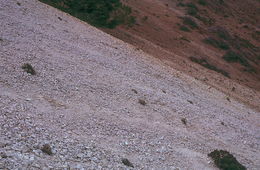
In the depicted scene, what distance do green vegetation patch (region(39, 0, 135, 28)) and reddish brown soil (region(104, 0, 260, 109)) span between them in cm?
97

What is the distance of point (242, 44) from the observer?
42.5 m

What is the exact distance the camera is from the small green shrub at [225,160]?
15.3 meters

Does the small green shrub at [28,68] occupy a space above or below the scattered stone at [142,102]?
above

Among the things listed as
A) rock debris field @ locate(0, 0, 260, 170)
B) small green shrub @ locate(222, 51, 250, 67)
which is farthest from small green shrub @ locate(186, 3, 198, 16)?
rock debris field @ locate(0, 0, 260, 170)

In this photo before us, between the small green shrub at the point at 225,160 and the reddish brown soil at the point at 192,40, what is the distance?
11.6 meters

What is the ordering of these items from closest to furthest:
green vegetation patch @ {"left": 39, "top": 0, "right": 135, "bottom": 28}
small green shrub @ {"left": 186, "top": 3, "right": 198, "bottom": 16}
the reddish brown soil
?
the reddish brown soil, green vegetation patch @ {"left": 39, "top": 0, "right": 135, "bottom": 28}, small green shrub @ {"left": 186, "top": 3, "right": 198, "bottom": 16}

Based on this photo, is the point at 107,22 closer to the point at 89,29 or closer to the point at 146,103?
the point at 89,29

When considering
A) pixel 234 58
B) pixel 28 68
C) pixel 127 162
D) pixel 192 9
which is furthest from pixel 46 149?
pixel 192 9

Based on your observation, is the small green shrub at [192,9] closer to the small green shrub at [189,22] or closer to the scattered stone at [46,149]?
the small green shrub at [189,22]

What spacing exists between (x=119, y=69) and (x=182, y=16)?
77.2ft

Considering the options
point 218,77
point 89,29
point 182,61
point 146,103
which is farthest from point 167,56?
point 146,103

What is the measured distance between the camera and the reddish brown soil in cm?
2928

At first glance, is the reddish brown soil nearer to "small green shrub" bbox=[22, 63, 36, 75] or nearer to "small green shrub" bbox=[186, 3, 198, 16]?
"small green shrub" bbox=[186, 3, 198, 16]

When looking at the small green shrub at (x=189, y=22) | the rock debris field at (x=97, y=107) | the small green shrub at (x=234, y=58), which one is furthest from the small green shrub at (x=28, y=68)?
the small green shrub at (x=189, y=22)
